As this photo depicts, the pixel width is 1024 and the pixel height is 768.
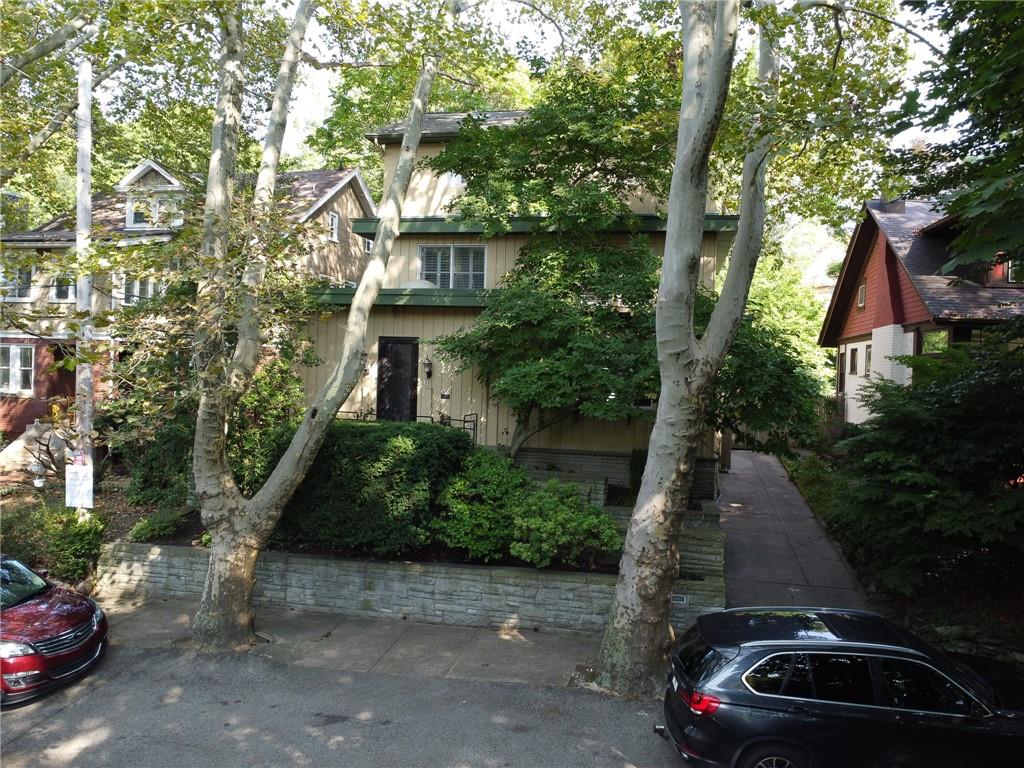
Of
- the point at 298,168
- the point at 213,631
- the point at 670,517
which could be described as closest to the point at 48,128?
the point at 213,631

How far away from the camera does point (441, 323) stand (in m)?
16.5

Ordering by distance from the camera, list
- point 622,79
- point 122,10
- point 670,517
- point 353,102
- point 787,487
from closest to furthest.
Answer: point 670,517 → point 122,10 → point 622,79 → point 787,487 → point 353,102

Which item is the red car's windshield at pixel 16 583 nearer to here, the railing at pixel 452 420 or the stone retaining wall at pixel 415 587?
the stone retaining wall at pixel 415 587

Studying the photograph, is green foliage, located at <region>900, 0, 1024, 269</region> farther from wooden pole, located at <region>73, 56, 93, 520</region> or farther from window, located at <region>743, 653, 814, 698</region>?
wooden pole, located at <region>73, 56, 93, 520</region>

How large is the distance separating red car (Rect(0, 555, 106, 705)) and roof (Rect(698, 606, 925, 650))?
7.62 m

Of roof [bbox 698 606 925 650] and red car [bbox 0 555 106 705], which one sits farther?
red car [bbox 0 555 106 705]

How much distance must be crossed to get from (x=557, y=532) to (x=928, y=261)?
13.7 m

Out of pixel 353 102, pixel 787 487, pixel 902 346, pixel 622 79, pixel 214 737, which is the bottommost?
pixel 214 737

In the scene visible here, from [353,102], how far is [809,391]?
22713mm

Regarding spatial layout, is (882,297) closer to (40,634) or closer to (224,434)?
(224,434)

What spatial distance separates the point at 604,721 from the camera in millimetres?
7254

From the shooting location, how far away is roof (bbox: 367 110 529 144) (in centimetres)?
1698

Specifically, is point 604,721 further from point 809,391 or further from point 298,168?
point 298,168

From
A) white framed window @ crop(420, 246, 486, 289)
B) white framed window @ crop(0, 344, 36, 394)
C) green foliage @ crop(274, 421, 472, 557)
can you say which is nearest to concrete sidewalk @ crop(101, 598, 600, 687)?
green foliage @ crop(274, 421, 472, 557)
